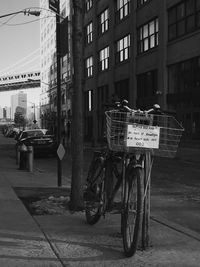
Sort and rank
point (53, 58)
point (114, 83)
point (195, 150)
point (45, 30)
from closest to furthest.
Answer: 1. point (195, 150)
2. point (114, 83)
3. point (53, 58)
4. point (45, 30)

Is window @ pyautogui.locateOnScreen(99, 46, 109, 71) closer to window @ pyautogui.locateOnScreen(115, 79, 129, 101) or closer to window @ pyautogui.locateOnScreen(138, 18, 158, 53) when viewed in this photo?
window @ pyautogui.locateOnScreen(115, 79, 129, 101)

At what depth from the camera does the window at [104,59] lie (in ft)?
153

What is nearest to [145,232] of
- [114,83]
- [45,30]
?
[114,83]

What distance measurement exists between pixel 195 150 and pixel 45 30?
8825 cm

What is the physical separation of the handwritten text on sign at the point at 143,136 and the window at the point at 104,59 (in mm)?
41383

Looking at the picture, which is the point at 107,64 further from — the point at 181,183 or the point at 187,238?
the point at 187,238

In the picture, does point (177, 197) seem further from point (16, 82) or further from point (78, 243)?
point (16, 82)

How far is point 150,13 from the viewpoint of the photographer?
3544cm

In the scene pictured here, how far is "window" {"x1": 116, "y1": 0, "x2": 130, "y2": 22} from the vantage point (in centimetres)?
4106

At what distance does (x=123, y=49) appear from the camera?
1652 inches

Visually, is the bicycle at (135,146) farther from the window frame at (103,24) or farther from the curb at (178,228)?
the window frame at (103,24)

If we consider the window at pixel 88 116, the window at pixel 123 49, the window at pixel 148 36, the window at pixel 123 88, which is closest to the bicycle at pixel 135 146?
the window at pixel 148 36

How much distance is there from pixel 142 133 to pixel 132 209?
2.84 ft

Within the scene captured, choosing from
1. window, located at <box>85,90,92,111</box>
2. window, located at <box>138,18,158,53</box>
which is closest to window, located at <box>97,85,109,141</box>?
window, located at <box>85,90,92,111</box>
